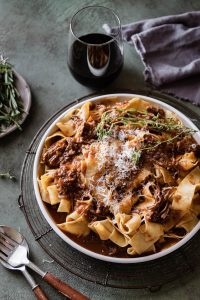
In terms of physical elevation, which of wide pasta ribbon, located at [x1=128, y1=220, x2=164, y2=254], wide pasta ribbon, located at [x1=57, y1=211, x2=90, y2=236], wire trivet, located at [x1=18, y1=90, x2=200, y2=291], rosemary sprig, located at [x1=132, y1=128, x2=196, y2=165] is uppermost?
rosemary sprig, located at [x1=132, y1=128, x2=196, y2=165]

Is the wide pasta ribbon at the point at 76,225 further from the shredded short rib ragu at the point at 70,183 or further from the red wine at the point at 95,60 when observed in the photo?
the red wine at the point at 95,60

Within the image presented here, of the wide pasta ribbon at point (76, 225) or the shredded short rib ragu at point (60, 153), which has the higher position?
the shredded short rib ragu at point (60, 153)

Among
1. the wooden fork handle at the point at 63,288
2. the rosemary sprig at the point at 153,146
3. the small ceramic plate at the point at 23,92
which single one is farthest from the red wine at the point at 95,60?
the wooden fork handle at the point at 63,288

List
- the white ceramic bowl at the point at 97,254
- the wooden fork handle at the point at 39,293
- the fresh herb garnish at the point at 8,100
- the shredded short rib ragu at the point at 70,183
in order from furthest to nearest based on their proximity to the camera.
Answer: the fresh herb garnish at the point at 8,100 < the shredded short rib ragu at the point at 70,183 < the wooden fork handle at the point at 39,293 < the white ceramic bowl at the point at 97,254

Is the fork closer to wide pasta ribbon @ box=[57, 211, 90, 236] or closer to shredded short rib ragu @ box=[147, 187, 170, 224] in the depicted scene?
wide pasta ribbon @ box=[57, 211, 90, 236]

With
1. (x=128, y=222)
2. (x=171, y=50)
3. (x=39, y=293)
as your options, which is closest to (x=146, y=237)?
(x=128, y=222)

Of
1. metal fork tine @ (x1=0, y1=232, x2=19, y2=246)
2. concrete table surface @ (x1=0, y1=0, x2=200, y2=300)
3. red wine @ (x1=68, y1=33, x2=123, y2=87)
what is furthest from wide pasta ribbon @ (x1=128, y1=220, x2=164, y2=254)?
red wine @ (x1=68, y1=33, x2=123, y2=87)

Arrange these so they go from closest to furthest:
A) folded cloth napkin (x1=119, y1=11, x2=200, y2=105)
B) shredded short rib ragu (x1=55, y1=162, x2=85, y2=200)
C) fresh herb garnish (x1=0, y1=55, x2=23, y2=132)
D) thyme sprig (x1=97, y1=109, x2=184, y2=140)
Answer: shredded short rib ragu (x1=55, y1=162, x2=85, y2=200) → thyme sprig (x1=97, y1=109, x2=184, y2=140) → fresh herb garnish (x1=0, y1=55, x2=23, y2=132) → folded cloth napkin (x1=119, y1=11, x2=200, y2=105)
